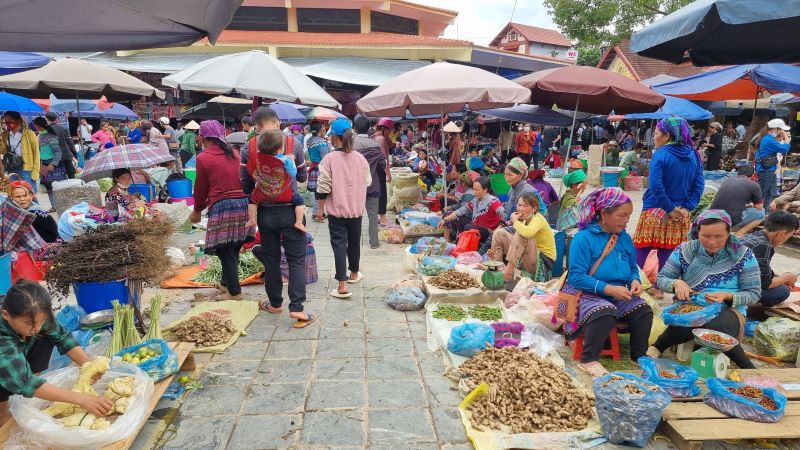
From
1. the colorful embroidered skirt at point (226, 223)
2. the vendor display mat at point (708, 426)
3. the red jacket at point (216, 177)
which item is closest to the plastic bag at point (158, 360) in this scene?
the colorful embroidered skirt at point (226, 223)

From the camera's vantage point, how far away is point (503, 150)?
730 inches

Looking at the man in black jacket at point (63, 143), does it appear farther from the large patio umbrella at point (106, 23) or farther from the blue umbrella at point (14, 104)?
the large patio umbrella at point (106, 23)

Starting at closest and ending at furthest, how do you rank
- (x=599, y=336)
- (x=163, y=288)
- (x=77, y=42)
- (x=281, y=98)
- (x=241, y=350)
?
(x=77, y=42) < (x=599, y=336) < (x=241, y=350) < (x=163, y=288) < (x=281, y=98)

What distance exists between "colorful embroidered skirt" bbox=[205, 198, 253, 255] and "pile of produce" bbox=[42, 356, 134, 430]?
6.54 ft

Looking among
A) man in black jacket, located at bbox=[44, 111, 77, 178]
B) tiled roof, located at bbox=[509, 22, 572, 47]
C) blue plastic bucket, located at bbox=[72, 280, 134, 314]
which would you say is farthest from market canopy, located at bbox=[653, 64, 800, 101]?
tiled roof, located at bbox=[509, 22, 572, 47]

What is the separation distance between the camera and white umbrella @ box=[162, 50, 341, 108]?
7.05 meters

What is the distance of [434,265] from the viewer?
5828 mm

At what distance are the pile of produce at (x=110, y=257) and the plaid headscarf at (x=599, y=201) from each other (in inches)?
134

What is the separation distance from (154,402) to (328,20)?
22384 millimetres

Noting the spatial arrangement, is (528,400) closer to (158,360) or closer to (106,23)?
(158,360)

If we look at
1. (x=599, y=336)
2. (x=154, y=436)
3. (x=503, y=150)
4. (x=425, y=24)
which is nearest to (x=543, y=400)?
(x=599, y=336)

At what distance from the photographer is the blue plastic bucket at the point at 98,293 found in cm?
391

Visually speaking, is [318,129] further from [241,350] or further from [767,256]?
[767,256]

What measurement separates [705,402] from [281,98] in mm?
6222
